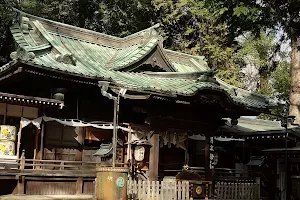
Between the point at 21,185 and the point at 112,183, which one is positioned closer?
the point at 112,183

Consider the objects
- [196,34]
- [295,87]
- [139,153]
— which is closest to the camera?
[139,153]

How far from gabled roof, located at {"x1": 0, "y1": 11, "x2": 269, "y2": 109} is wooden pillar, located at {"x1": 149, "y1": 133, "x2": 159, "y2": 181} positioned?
6.98 ft

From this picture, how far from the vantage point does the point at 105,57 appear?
744 inches

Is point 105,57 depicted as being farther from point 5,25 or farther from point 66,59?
point 5,25

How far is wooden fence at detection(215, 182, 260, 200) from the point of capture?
14820mm

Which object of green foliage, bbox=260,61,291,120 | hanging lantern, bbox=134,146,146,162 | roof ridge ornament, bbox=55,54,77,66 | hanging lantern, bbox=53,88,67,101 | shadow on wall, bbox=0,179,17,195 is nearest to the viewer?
shadow on wall, bbox=0,179,17,195

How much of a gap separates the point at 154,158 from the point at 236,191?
3420 mm

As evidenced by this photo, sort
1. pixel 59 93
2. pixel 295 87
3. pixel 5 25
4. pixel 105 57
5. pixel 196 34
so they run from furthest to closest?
pixel 196 34, pixel 5 25, pixel 295 87, pixel 105 57, pixel 59 93

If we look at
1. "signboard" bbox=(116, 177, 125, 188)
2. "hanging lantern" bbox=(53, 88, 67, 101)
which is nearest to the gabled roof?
"hanging lantern" bbox=(53, 88, 67, 101)

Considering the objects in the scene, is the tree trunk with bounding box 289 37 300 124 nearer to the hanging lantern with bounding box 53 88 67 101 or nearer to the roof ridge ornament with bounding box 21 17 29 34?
the hanging lantern with bounding box 53 88 67 101

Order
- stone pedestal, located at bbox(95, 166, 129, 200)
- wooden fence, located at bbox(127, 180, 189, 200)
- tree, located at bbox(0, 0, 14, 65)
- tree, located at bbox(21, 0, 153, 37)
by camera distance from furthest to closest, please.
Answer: tree, located at bbox(21, 0, 153, 37) < tree, located at bbox(0, 0, 14, 65) < wooden fence, located at bbox(127, 180, 189, 200) < stone pedestal, located at bbox(95, 166, 129, 200)

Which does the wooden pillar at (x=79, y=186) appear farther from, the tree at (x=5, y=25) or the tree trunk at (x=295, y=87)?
the tree trunk at (x=295, y=87)

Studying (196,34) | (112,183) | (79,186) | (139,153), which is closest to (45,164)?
(79,186)

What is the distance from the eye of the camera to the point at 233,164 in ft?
74.7
